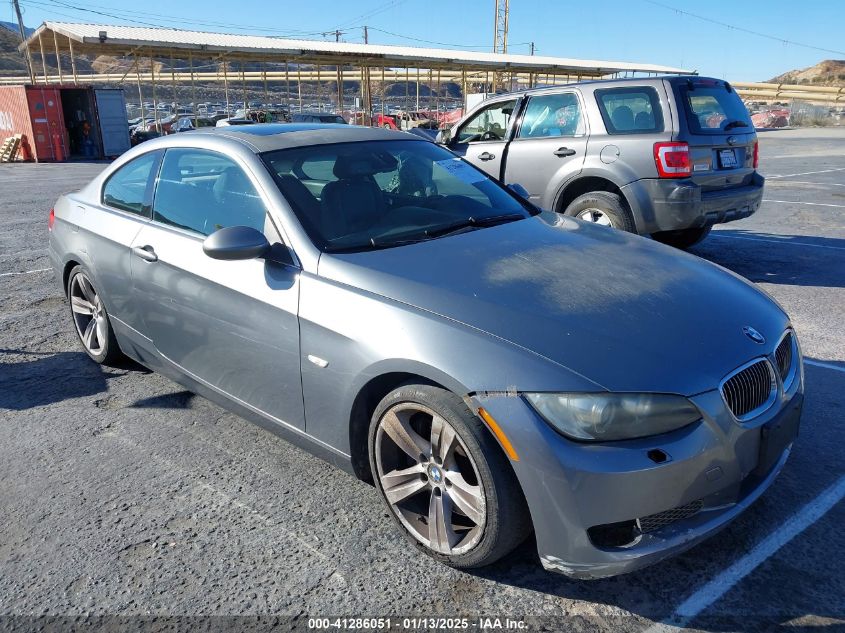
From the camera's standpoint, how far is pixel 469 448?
243 cm

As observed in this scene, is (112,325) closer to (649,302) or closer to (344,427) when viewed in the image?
(344,427)

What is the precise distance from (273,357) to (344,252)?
21.9 inches

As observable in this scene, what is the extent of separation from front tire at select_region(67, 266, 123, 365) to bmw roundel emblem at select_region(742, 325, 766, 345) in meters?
3.59

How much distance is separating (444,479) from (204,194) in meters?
2.06

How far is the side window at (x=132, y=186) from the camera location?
409 cm

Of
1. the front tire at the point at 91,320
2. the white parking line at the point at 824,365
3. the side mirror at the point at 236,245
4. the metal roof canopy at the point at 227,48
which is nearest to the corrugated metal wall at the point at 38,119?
the metal roof canopy at the point at 227,48

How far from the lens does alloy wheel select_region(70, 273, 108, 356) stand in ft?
14.8

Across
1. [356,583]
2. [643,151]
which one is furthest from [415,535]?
[643,151]

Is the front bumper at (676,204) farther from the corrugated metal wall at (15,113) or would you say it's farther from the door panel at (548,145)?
the corrugated metal wall at (15,113)

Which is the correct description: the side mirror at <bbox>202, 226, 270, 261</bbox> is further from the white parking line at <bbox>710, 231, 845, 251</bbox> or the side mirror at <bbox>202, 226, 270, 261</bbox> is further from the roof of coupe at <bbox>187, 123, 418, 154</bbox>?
the white parking line at <bbox>710, 231, 845, 251</bbox>

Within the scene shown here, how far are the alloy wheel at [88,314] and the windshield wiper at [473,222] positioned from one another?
90.7 inches

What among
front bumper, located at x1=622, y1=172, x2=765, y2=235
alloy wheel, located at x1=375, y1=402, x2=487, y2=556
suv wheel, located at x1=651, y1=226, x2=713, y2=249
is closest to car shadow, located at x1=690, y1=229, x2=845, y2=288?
suv wheel, located at x1=651, y1=226, x2=713, y2=249

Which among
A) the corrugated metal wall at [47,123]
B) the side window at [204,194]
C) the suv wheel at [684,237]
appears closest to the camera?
the side window at [204,194]

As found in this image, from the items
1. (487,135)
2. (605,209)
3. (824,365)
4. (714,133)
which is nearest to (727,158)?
(714,133)
